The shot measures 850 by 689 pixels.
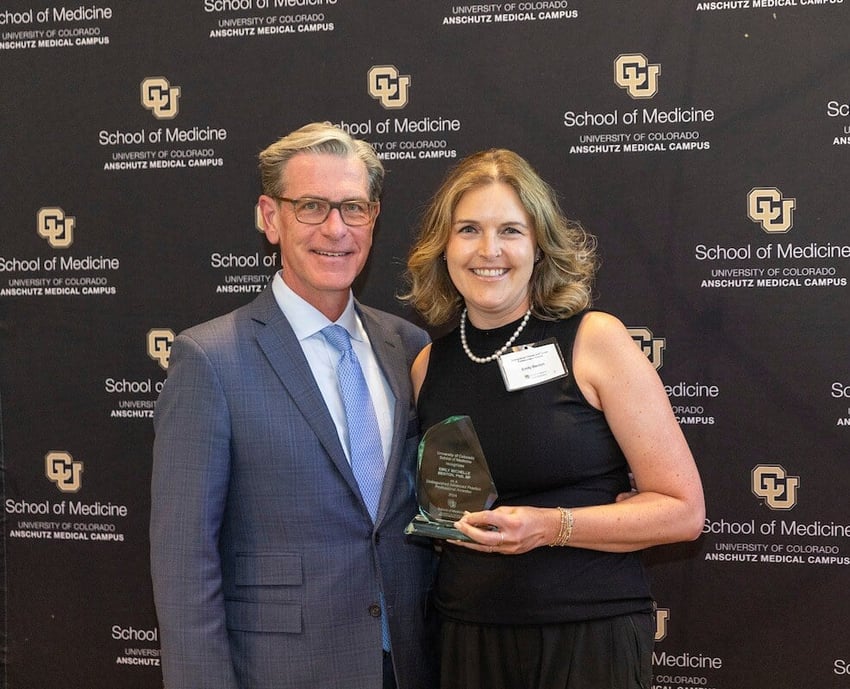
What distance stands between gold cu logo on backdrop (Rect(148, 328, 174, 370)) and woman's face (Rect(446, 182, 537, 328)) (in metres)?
1.60

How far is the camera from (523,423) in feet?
6.80

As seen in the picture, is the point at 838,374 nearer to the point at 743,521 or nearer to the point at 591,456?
the point at 743,521

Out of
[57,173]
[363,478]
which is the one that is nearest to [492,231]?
[363,478]

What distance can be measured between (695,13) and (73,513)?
3107 millimetres

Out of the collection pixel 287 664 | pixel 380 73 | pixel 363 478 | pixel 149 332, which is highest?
pixel 380 73

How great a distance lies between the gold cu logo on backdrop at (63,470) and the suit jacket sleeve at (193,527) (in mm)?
1555

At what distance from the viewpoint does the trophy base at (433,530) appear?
6.46 feet

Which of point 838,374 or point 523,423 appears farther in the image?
point 838,374

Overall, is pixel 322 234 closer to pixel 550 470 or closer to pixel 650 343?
pixel 550 470

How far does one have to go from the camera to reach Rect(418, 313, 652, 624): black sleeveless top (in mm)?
2043

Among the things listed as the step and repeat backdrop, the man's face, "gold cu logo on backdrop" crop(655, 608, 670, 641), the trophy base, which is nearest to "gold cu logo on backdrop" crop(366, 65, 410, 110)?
the step and repeat backdrop

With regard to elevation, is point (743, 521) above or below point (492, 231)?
below

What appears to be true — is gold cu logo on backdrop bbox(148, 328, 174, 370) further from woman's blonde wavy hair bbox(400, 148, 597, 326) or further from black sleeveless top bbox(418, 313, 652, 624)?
black sleeveless top bbox(418, 313, 652, 624)

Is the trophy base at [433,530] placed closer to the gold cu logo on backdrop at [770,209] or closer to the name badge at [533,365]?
the name badge at [533,365]
